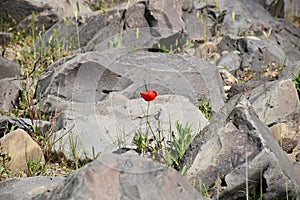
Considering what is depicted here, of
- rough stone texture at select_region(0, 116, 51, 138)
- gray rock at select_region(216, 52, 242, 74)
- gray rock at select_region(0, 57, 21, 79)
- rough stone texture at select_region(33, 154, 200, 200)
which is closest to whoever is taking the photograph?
rough stone texture at select_region(33, 154, 200, 200)

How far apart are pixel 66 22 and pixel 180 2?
144 cm

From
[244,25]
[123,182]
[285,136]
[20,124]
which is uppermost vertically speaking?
[123,182]

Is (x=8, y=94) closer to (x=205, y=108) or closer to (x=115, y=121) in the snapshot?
(x=115, y=121)

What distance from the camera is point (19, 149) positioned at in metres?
3.60

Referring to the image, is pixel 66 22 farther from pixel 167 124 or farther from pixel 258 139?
pixel 258 139

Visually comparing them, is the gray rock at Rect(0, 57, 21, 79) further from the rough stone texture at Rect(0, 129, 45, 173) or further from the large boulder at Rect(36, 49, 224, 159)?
the rough stone texture at Rect(0, 129, 45, 173)

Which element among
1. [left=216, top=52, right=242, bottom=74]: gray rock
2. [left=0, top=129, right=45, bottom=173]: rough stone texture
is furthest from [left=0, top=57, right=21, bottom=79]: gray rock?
[left=216, top=52, right=242, bottom=74]: gray rock

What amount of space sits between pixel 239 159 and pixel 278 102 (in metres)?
1.69

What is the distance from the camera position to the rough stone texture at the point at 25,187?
2668 millimetres

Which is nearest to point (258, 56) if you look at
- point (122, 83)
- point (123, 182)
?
point (122, 83)

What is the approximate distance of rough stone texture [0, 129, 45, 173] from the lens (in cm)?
355

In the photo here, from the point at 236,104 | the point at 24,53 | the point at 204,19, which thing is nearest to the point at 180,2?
the point at 204,19

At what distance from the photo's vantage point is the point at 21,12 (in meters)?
6.77

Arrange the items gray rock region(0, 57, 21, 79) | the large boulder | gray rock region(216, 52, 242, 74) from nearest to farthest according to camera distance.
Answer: the large boulder
gray rock region(0, 57, 21, 79)
gray rock region(216, 52, 242, 74)
